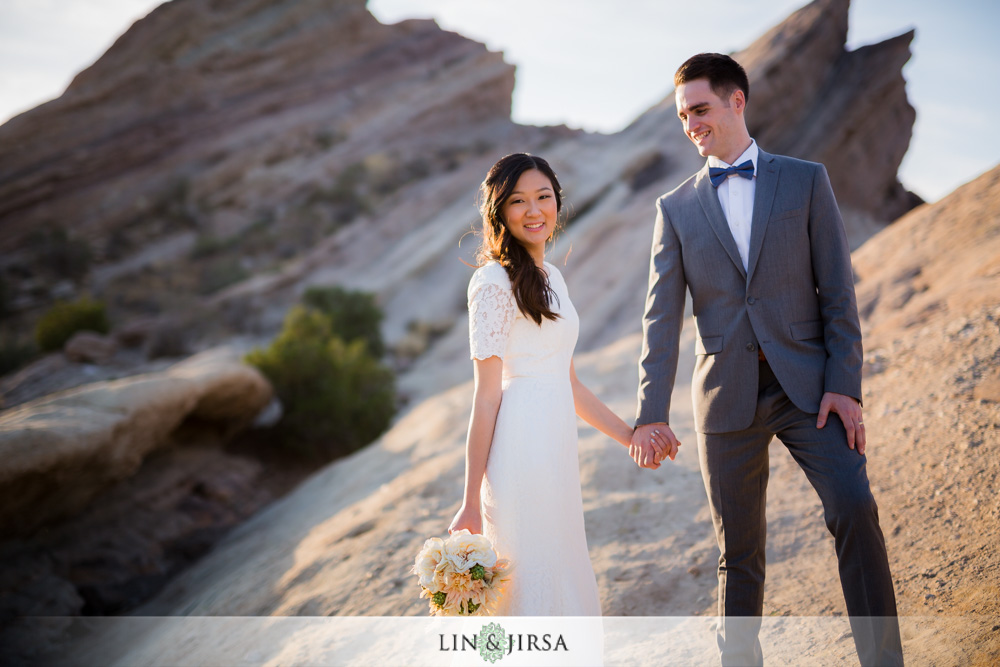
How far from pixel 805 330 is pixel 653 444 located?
0.69 meters

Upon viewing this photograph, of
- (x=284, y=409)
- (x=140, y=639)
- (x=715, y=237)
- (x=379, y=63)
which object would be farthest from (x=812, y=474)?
(x=379, y=63)

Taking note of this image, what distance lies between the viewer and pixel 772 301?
2318 mm

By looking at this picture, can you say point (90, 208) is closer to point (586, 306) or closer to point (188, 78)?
point (188, 78)

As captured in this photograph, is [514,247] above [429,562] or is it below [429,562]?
above

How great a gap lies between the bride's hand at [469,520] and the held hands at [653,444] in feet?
2.07

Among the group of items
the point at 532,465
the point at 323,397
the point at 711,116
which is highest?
the point at 323,397

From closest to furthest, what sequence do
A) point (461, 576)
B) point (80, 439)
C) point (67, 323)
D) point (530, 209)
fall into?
point (461, 576), point (530, 209), point (80, 439), point (67, 323)

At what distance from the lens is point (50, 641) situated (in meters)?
5.17

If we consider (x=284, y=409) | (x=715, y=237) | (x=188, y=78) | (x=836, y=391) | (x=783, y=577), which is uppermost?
(x=188, y=78)

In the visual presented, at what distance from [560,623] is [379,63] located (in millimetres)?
30640

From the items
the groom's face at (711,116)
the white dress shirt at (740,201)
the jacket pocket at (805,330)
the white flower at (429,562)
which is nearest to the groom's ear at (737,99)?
the groom's face at (711,116)

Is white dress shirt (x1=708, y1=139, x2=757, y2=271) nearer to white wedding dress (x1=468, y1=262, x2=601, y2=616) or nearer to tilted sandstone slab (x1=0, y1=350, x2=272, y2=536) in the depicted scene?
white wedding dress (x1=468, y1=262, x2=601, y2=616)

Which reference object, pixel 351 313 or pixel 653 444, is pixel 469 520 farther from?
pixel 351 313

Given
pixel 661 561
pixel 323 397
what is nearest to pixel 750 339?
pixel 661 561
